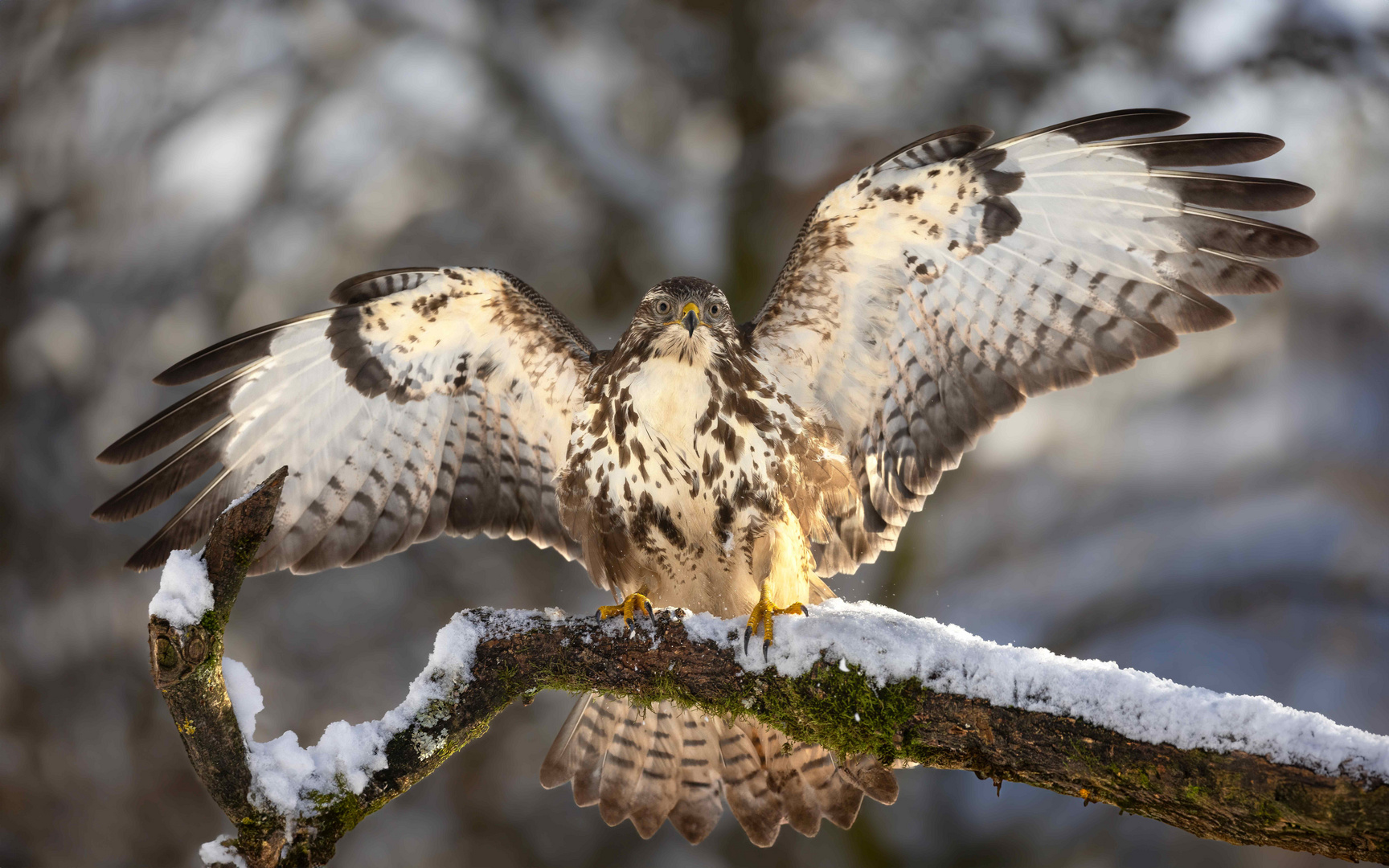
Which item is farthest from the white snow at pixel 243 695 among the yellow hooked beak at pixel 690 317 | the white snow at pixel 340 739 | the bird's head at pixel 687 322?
the yellow hooked beak at pixel 690 317

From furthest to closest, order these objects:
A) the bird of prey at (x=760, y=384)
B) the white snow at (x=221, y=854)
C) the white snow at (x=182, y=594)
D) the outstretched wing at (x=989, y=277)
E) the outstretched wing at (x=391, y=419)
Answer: the outstretched wing at (x=391, y=419)
the bird of prey at (x=760, y=384)
the outstretched wing at (x=989, y=277)
the white snow at (x=221, y=854)
the white snow at (x=182, y=594)

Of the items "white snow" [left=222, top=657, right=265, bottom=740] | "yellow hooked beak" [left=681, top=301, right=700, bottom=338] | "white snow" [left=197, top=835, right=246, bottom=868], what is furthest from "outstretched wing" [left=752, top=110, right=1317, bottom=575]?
"white snow" [left=197, top=835, right=246, bottom=868]

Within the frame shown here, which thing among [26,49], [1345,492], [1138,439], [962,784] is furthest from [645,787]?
[26,49]

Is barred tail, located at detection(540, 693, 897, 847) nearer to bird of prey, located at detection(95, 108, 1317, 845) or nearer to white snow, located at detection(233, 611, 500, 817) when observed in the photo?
bird of prey, located at detection(95, 108, 1317, 845)

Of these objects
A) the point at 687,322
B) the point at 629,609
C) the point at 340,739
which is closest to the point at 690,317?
the point at 687,322

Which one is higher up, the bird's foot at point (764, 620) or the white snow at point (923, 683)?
the bird's foot at point (764, 620)

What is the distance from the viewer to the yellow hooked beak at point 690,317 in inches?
145

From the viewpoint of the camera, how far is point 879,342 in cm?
397

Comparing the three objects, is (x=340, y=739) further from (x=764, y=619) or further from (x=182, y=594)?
(x=764, y=619)

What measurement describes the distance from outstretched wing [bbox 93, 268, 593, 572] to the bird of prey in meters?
0.01

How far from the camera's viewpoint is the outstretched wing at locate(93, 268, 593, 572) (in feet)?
12.9

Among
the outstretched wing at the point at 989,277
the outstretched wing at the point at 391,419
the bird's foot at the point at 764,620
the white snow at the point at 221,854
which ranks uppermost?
the outstretched wing at the point at 989,277

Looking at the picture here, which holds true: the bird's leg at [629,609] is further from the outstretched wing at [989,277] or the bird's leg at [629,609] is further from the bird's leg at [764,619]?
the outstretched wing at [989,277]

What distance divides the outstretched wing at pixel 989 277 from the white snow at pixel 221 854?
2.59m
